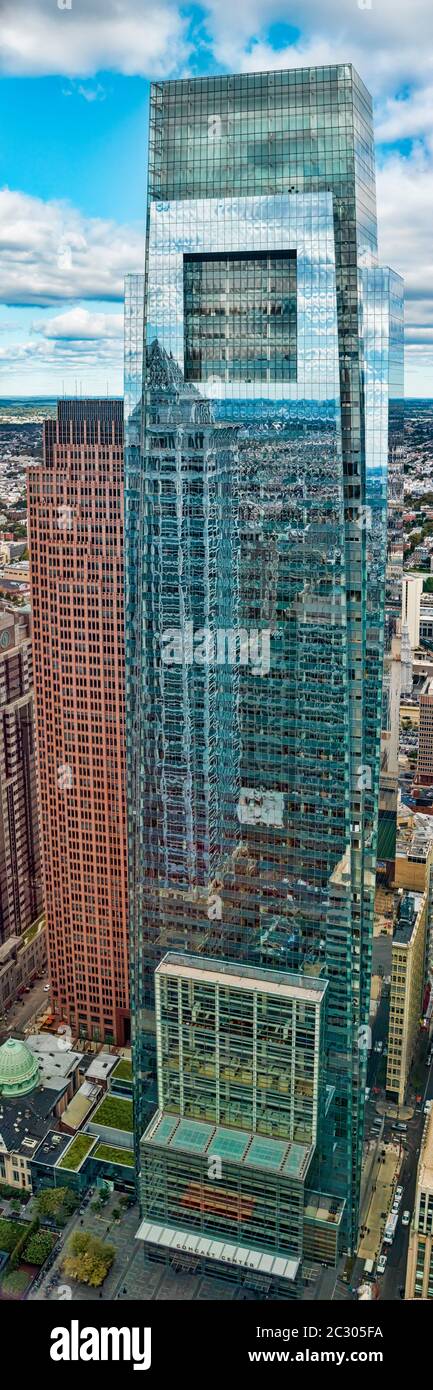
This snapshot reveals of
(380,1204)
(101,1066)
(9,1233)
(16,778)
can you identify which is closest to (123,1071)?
(101,1066)

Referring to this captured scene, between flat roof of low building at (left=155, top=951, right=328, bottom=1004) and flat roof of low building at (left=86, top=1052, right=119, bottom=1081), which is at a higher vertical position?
flat roof of low building at (left=155, top=951, right=328, bottom=1004)

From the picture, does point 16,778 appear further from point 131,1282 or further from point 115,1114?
point 131,1282

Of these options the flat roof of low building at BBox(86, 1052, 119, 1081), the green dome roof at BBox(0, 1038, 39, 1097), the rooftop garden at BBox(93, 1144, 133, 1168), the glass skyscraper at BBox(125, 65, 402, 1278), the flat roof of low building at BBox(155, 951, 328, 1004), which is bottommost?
the rooftop garden at BBox(93, 1144, 133, 1168)

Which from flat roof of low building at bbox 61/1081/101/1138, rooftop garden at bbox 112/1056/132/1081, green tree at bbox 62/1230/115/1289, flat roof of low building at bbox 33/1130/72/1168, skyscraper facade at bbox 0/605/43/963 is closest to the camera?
green tree at bbox 62/1230/115/1289

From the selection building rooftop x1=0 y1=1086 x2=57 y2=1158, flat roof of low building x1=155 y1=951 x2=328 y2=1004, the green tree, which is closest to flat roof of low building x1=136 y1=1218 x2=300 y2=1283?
the green tree

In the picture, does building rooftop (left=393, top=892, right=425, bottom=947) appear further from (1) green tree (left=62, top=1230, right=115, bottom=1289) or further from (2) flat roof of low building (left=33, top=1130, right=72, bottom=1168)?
(1) green tree (left=62, top=1230, right=115, bottom=1289)

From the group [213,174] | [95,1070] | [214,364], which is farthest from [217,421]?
[95,1070]
